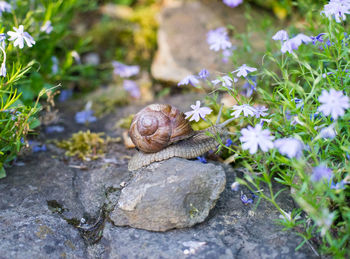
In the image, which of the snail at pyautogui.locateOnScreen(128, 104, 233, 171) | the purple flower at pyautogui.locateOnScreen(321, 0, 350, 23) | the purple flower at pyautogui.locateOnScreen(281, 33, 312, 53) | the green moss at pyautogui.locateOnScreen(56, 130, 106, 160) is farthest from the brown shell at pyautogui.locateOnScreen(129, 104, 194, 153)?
the purple flower at pyautogui.locateOnScreen(321, 0, 350, 23)

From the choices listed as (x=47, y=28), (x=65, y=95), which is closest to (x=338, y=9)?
(x=47, y=28)

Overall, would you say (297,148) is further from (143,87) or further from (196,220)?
(143,87)

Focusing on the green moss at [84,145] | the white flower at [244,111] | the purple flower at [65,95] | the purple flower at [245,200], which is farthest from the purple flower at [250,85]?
the purple flower at [65,95]

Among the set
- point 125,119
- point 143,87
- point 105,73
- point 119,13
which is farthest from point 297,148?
point 119,13

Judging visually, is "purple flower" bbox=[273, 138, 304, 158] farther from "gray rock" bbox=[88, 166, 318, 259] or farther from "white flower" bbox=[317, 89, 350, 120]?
"gray rock" bbox=[88, 166, 318, 259]

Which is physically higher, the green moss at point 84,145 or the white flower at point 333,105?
the white flower at point 333,105

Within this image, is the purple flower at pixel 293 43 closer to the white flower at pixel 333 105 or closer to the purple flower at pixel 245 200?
the white flower at pixel 333 105
